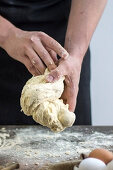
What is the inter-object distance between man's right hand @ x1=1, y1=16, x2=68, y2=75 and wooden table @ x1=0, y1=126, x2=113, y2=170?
26 cm

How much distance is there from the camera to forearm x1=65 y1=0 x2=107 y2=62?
5.24 ft

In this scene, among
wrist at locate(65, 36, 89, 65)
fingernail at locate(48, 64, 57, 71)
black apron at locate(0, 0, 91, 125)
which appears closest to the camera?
fingernail at locate(48, 64, 57, 71)

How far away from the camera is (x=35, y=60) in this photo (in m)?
1.46

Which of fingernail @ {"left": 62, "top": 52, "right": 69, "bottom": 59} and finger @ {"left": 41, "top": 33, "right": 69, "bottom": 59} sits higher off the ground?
finger @ {"left": 41, "top": 33, "right": 69, "bottom": 59}

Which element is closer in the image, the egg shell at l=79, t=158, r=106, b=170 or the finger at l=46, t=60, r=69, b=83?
the egg shell at l=79, t=158, r=106, b=170

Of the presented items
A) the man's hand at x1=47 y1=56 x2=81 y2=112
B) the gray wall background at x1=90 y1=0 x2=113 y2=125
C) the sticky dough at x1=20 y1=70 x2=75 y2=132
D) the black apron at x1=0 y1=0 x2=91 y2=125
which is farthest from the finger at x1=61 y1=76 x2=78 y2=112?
the gray wall background at x1=90 y1=0 x2=113 y2=125

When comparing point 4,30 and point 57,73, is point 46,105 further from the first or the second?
point 4,30

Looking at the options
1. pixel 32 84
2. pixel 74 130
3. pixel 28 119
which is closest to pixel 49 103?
pixel 32 84

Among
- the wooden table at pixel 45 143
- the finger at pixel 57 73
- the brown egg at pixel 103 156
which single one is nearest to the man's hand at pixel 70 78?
the finger at pixel 57 73

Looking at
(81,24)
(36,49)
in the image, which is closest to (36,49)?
(36,49)

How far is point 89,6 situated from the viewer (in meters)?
1.65

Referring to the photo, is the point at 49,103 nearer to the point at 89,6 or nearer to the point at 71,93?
the point at 71,93

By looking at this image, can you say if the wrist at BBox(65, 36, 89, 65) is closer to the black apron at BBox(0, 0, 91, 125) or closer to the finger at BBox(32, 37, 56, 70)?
the finger at BBox(32, 37, 56, 70)

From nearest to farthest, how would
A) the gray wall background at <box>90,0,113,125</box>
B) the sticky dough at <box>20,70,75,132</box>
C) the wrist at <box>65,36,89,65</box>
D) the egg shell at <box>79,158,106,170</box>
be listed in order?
the egg shell at <box>79,158,106,170</box> → the sticky dough at <box>20,70,75,132</box> → the wrist at <box>65,36,89,65</box> → the gray wall background at <box>90,0,113,125</box>
